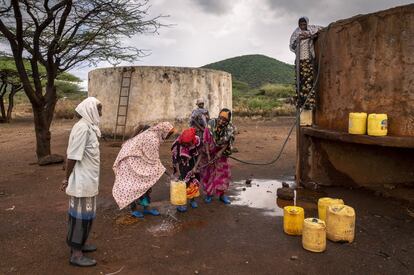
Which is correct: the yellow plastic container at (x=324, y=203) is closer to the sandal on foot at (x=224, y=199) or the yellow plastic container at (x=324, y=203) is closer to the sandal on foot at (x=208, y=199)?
the sandal on foot at (x=224, y=199)

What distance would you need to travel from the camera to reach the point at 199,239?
4.41 metres

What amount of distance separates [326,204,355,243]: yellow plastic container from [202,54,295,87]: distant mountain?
51921mm

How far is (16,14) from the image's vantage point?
8133 mm

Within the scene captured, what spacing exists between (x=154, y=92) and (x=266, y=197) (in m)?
7.38

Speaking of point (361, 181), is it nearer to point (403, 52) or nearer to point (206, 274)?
point (403, 52)

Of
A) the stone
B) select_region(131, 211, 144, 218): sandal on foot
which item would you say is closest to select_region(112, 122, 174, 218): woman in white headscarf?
select_region(131, 211, 144, 218): sandal on foot

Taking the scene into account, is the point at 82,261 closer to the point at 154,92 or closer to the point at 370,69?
the point at 370,69

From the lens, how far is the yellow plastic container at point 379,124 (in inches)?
198

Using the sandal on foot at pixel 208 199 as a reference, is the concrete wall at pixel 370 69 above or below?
above

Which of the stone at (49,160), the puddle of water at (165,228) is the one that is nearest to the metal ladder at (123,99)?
A: the stone at (49,160)

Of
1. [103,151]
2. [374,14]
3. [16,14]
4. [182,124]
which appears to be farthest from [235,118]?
[374,14]

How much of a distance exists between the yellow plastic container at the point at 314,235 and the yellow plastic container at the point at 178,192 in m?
1.82

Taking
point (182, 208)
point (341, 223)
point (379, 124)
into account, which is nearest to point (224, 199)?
point (182, 208)

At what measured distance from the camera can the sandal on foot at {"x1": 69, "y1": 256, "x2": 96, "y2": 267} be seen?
12.0 ft
